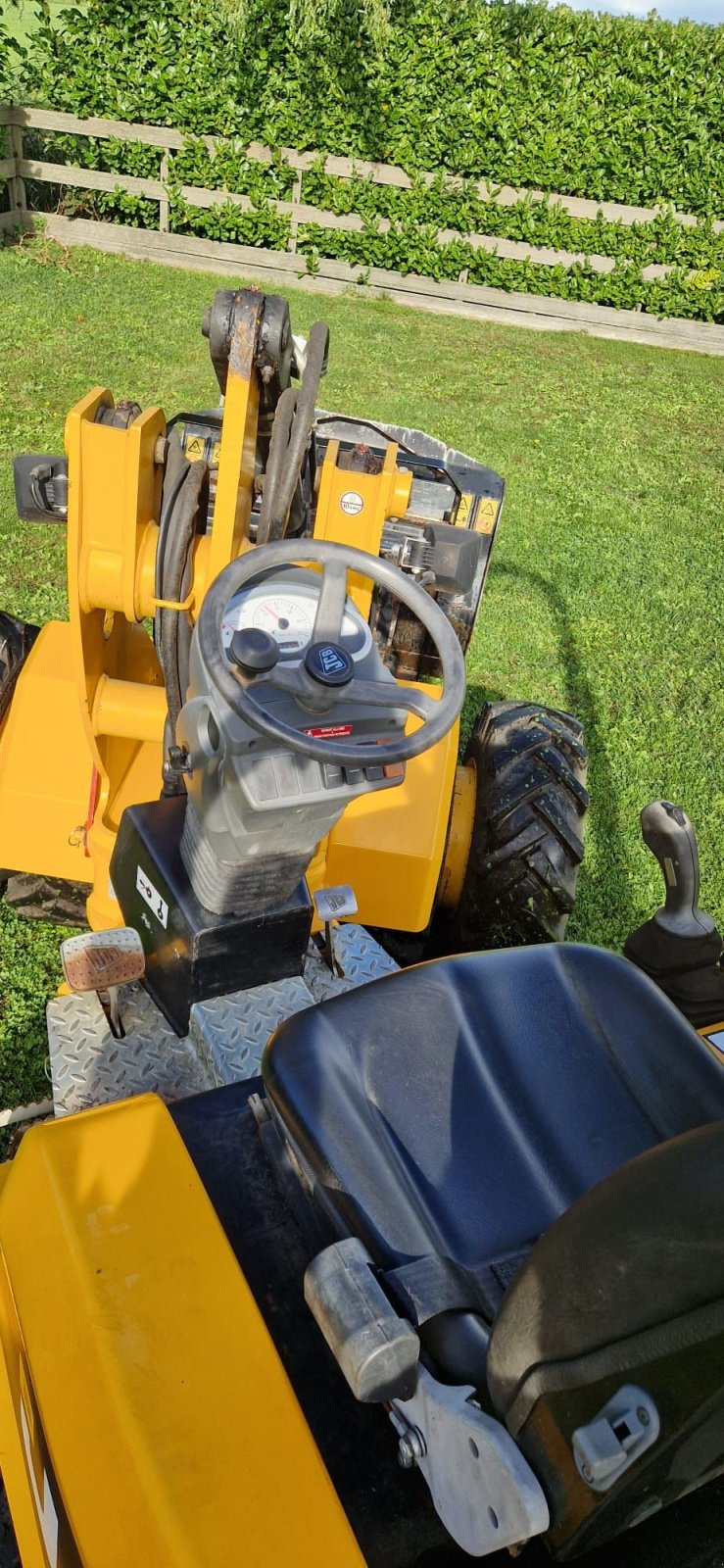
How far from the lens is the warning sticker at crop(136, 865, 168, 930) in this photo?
6.61 feet

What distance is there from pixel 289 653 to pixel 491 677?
3224 mm

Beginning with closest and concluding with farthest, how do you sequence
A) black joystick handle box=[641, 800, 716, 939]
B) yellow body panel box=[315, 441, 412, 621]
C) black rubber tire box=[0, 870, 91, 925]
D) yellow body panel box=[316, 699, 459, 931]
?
yellow body panel box=[315, 441, 412, 621]
black joystick handle box=[641, 800, 716, 939]
yellow body panel box=[316, 699, 459, 931]
black rubber tire box=[0, 870, 91, 925]

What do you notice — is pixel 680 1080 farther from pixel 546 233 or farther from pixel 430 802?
pixel 546 233

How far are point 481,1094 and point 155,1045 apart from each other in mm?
792

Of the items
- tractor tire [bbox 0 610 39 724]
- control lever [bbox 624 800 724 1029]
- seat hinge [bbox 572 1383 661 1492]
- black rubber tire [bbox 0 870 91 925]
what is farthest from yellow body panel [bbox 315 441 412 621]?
seat hinge [bbox 572 1383 661 1492]

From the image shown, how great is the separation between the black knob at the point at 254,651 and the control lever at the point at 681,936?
1.30 m

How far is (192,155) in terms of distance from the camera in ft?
31.1

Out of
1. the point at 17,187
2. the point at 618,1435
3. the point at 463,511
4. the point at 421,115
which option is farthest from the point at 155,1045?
the point at 421,115

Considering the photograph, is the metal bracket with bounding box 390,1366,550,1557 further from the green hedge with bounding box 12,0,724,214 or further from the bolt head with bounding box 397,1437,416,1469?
the green hedge with bounding box 12,0,724,214

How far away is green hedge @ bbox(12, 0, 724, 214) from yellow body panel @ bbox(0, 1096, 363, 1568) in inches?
402

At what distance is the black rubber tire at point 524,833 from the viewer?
286 centimetres

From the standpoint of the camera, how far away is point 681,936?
247 centimetres

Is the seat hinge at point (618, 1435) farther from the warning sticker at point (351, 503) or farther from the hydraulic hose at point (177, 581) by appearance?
the warning sticker at point (351, 503)

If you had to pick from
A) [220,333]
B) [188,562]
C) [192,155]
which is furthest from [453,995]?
[192,155]
